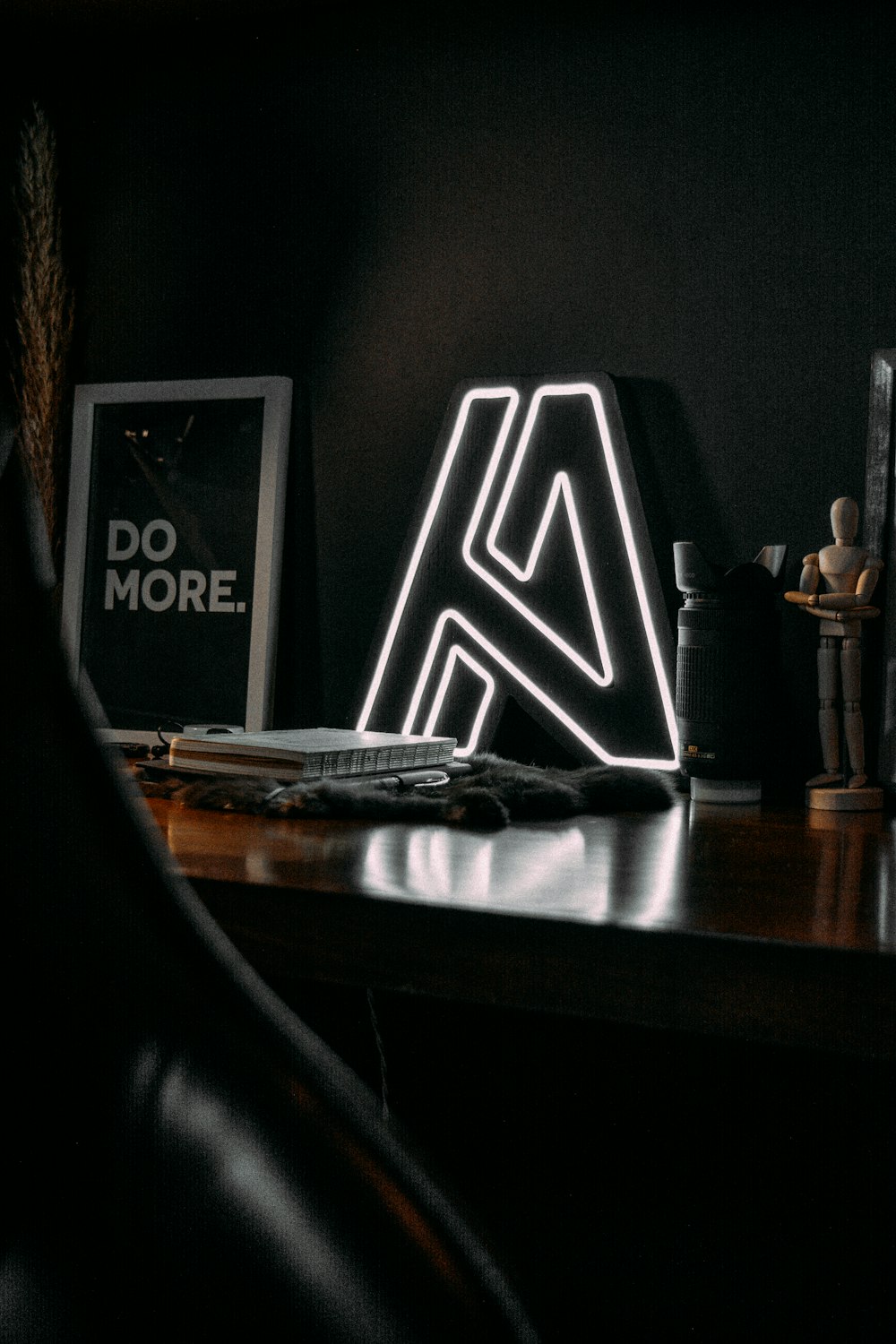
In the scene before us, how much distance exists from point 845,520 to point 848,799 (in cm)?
42

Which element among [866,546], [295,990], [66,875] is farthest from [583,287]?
[66,875]

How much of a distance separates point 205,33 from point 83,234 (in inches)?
19.2

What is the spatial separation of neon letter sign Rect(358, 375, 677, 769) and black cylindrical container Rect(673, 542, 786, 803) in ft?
0.75

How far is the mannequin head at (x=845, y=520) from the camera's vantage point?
1792mm

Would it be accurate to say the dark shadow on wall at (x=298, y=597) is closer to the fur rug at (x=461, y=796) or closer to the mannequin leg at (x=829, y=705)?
the fur rug at (x=461, y=796)

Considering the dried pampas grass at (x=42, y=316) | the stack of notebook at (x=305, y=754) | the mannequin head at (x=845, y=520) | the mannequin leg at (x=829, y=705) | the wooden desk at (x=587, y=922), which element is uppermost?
the dried pampas grass at (x=42, y=316)

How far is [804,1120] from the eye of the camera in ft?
5.57

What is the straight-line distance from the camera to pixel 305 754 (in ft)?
5.53

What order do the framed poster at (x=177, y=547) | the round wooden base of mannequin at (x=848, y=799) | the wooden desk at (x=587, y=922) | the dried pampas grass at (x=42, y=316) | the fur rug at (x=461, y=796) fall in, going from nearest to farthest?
the wooden desk at (x=587, y=922) < the fur rug at (x=461, y=796) < the round wooden base of mannequin at (x=848, y=799) < the framed poster at (x=177, y=547) < the dried pampas grass at (x=42, y=316)

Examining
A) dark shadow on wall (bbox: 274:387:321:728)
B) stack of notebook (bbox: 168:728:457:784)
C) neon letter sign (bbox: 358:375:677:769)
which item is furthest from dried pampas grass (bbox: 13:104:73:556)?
stack of notebook (bbox: 168:728:457:784)

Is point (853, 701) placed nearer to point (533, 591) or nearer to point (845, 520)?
point (845, 520)

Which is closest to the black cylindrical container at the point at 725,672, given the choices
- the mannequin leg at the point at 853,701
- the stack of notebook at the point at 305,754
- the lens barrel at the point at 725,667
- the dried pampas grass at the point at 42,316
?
the lens barrel at the point at 725,667

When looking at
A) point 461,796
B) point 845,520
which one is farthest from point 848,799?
point 461,796

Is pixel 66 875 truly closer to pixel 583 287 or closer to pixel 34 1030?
pixel 34 1030
